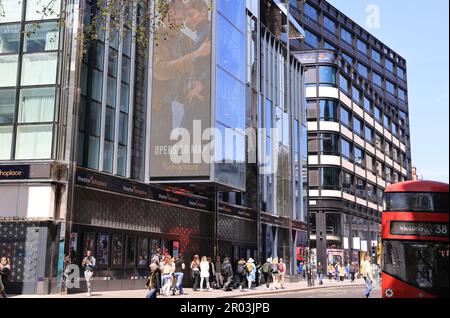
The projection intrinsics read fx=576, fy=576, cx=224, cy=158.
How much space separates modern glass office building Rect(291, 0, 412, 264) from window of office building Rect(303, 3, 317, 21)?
3 centimetres

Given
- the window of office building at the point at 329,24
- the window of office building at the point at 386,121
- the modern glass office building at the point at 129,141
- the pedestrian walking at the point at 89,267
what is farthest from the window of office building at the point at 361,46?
the pedestrian walking at the point at 89,267

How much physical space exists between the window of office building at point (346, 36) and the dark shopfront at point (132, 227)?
57.5 metres

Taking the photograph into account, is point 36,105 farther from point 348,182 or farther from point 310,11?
point 310,11

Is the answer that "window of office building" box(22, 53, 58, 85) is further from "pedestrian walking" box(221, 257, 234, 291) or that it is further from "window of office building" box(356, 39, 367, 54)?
"window of office building" box(356, 39, 367, 54)

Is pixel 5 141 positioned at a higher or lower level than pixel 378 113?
lower

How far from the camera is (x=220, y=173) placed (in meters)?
32.5

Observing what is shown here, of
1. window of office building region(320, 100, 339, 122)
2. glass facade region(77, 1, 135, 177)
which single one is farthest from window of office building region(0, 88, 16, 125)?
window of office building region(320, 100, 339, 122)

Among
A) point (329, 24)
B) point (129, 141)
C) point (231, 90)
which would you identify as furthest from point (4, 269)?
point (329, 24)

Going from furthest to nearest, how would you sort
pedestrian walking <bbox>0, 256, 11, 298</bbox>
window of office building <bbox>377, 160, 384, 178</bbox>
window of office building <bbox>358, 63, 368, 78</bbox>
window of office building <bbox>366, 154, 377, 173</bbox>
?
window of office building <bbox>358, 63, 368, 78</bbox>
window of office building <bbox>377, 160, 384, 178</bbox>
window of office building <bbox>366, 154, 377, 173</bbox>
pedestrian walking <bbox>0, 256, 11, 298</bbox>

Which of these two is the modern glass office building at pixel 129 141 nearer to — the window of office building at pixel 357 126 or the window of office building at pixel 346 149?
the window of office building at pixel 346 149

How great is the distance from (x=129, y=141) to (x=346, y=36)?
6669 cm

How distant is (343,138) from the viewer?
232 ft

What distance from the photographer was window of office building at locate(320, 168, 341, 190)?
223 feet

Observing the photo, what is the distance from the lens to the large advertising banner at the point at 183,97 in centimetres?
3159
